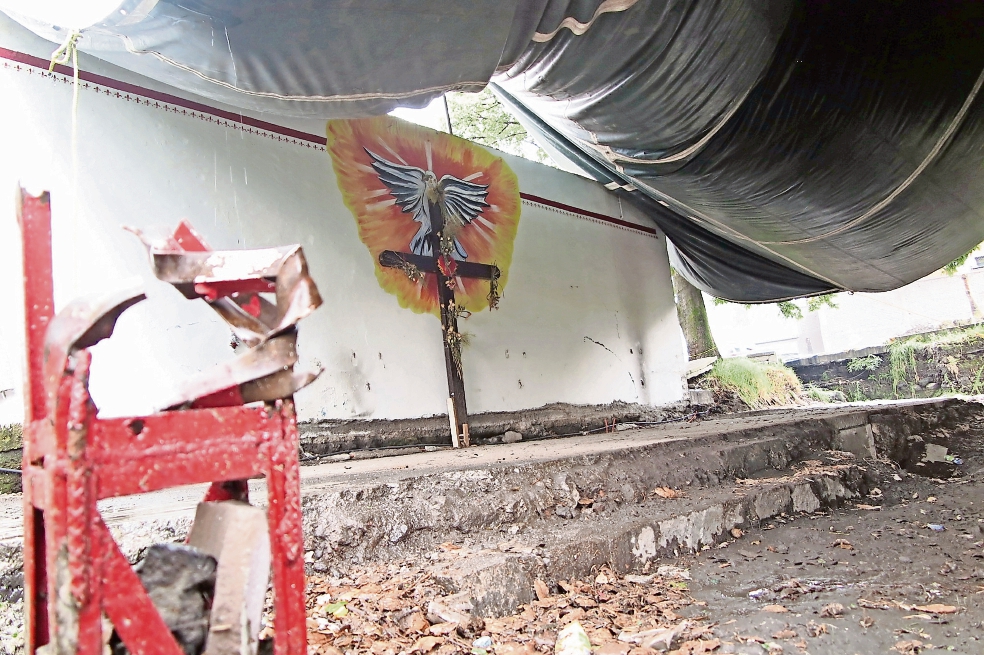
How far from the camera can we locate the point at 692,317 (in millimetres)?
7949

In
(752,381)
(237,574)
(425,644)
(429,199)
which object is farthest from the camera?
(752,381)

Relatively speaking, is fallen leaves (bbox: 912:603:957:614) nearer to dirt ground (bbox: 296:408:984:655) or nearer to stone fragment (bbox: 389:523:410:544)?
dirt ground (bbox: 296:408:984:655)

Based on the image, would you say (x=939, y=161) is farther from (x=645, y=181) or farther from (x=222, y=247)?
(x=222, y=247)

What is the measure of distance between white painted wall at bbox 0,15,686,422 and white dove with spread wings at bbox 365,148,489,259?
1.59 ft

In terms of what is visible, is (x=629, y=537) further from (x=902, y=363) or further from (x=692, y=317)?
(x=902, y=363)

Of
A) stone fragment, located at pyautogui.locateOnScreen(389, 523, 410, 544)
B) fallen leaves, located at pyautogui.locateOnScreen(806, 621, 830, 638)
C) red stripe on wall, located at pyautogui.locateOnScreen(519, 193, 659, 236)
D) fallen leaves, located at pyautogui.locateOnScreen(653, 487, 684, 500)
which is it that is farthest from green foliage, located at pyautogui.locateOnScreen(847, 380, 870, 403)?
stone fragment, located at pyautogui.locateOnScreen(389, 523, 410, 544)

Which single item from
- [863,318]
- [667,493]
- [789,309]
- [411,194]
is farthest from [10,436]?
[863,318]

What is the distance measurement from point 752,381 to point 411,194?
16.9ft

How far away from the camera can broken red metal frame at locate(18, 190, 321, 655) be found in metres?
0.71

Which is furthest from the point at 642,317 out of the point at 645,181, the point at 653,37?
the point at 653,37

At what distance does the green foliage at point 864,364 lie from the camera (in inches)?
424

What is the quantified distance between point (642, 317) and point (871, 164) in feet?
9.36

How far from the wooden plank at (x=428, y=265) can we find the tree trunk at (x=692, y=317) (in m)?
3.88

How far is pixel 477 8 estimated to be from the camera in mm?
2062
